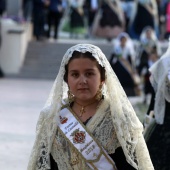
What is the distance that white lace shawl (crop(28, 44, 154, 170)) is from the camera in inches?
175

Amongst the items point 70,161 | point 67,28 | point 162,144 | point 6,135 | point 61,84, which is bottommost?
point 67,28

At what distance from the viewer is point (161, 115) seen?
713 cm

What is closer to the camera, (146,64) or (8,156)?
(8,156)

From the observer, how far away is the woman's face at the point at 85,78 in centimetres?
440

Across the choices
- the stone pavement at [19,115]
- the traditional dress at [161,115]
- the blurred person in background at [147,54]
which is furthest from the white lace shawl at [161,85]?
the blurred person in background at [147,54]

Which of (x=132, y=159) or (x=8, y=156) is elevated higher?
(x=132, y=159)

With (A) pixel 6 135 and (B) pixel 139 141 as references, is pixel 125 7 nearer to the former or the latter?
(A) pixel 6 135

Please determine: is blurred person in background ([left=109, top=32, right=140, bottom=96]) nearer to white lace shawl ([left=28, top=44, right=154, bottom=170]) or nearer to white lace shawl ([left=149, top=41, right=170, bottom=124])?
white lace shawl ([left=149, top=41, right=170, bottom=124])

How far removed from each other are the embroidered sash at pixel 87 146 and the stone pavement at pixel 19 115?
413 cm

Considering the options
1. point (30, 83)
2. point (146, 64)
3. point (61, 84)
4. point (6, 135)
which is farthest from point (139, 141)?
point (30, 83)

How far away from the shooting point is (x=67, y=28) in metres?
25.2

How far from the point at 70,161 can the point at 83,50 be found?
527 mm

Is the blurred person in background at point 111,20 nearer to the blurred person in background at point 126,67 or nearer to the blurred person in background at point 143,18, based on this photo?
the blurred person in background at point 143,18

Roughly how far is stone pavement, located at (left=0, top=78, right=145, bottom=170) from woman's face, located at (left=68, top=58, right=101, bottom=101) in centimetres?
423
